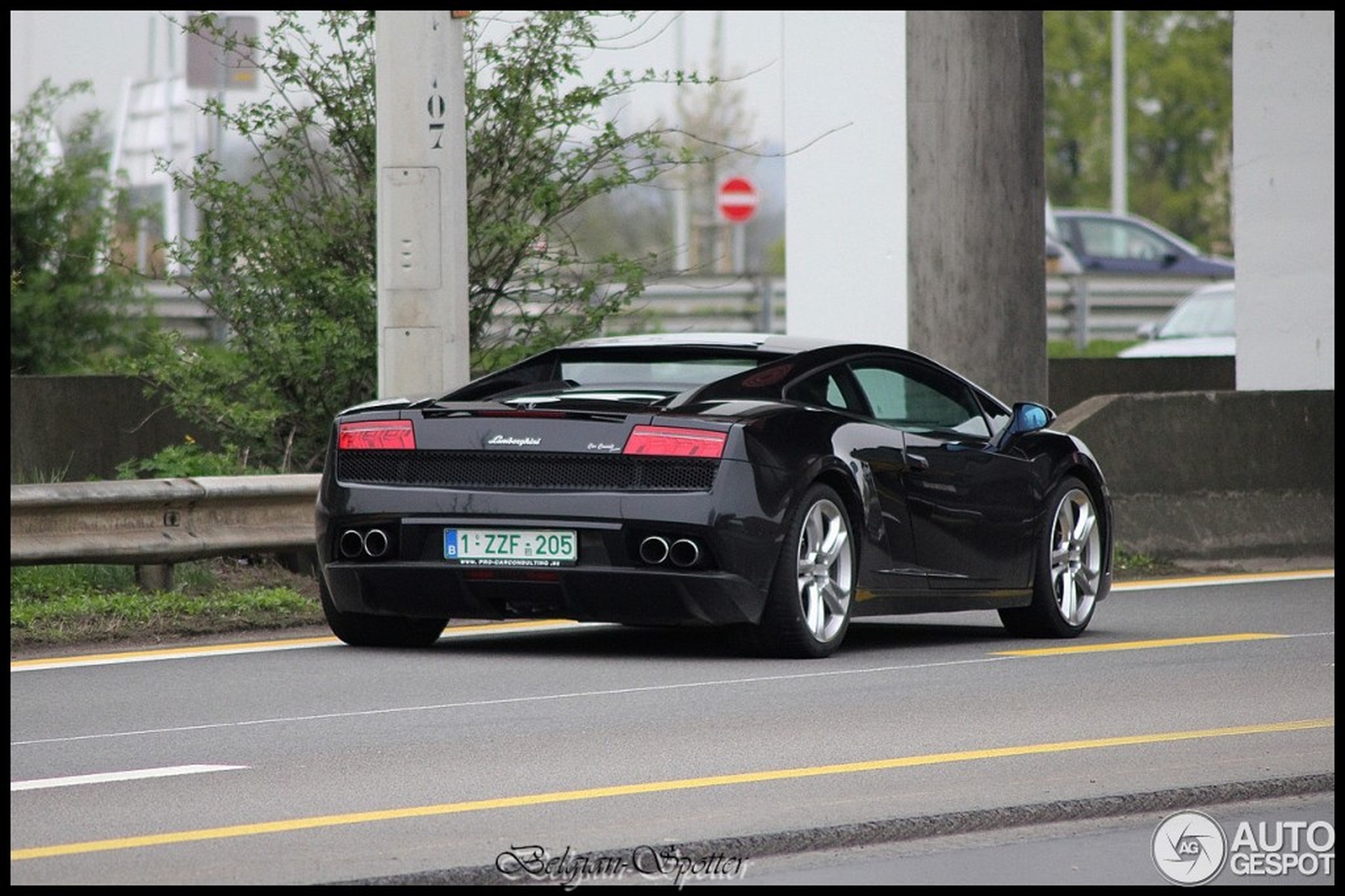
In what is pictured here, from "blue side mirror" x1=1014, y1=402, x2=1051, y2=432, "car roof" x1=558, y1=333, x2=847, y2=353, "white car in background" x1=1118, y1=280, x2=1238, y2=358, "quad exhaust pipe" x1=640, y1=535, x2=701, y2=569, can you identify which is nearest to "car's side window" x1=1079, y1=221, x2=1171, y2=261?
"white car in background" x1=1118, y1=280, x2=1238, y2=358

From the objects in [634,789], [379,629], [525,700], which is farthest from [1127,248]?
[634,789]

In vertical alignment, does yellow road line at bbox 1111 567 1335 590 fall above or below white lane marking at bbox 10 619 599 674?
below

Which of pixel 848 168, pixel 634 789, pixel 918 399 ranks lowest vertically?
pixel 634 789

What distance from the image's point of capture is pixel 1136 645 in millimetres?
10703

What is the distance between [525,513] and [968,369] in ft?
19.0

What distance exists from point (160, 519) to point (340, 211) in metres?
2.85

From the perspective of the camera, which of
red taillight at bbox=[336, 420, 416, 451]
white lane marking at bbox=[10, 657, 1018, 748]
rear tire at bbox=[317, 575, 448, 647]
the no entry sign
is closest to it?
white lane marking at bbox=[10, 657, 1018, 748]

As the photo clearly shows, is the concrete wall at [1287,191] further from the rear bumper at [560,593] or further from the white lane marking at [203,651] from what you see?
the rear bumper at [560,593]

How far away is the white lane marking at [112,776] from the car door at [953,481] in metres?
3.82

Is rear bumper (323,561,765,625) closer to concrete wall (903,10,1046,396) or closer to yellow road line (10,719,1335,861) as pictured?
yellow road line (10,719,1335,861)

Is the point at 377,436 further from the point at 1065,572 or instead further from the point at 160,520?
the point at 1065,572

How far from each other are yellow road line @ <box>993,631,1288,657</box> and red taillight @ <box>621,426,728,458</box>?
1.61 m

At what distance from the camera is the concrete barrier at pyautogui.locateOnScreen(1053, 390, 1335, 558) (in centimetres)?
1509

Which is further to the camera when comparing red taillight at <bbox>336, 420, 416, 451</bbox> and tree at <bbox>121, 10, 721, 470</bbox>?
tree at <bbox>121, 10, 721, 470</bbox>
